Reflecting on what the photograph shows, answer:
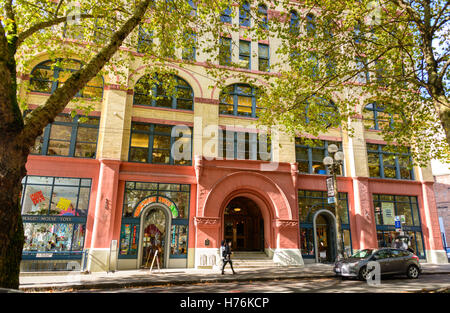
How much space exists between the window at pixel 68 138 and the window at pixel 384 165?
67.9 feet

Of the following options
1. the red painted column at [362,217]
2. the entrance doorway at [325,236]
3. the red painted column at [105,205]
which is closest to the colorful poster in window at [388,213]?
the red painted column at [362,217]

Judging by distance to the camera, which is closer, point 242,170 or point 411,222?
point 242,170

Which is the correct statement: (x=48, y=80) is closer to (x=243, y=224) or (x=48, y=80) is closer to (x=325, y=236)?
(x=243, y=224)

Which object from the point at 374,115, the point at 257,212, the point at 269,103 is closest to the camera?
the point at 269,103

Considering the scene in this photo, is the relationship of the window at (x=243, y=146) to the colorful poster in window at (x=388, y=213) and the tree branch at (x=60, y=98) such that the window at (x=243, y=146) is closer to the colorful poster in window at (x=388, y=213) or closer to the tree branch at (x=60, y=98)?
the colorful poster in window at (x=388, y=213)

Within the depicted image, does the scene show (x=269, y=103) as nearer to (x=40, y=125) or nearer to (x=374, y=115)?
(x=40, y=125)

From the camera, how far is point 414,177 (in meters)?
23.0

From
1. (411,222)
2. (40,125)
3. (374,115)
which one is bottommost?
(411,222)

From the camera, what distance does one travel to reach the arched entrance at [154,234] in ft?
56.4

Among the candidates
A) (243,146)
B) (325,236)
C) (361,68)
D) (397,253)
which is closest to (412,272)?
(397,253)

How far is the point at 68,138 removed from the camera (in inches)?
693

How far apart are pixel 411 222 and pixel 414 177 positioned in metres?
3.73

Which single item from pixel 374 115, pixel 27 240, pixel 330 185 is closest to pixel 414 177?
pixel 374 115
